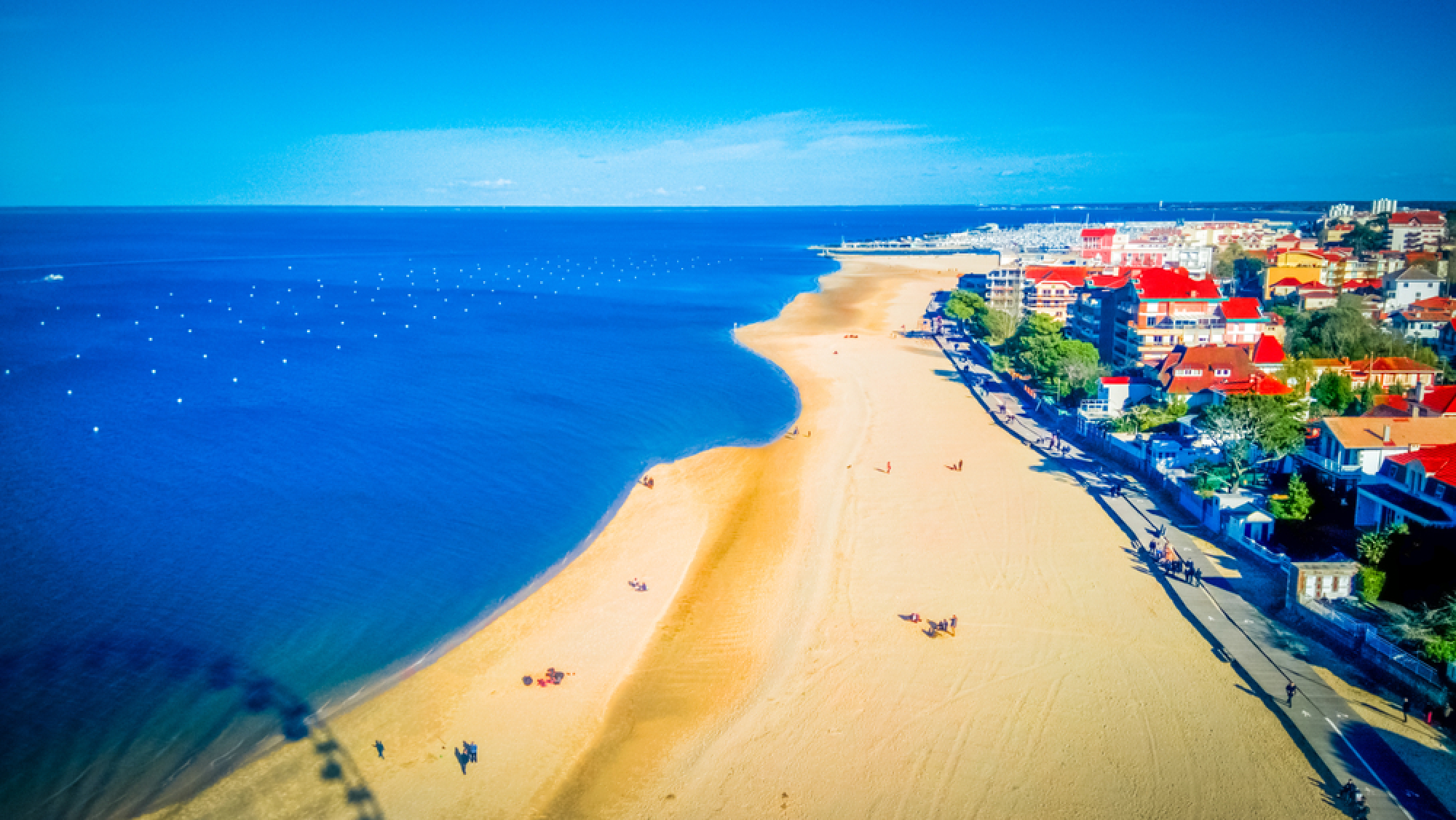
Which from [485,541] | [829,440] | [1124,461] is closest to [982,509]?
[1124,461]

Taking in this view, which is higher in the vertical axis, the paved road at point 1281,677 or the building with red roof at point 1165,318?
the building with red roof at point 1165,318

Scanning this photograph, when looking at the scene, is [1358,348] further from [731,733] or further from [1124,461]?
[731,733]

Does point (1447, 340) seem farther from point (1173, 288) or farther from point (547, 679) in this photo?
point (547, 679)

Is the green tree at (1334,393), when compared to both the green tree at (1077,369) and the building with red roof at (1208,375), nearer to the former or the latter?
the building with red roof at (1208,375)

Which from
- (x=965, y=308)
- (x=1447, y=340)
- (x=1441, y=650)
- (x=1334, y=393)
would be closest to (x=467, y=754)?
(x=1441, y=650)

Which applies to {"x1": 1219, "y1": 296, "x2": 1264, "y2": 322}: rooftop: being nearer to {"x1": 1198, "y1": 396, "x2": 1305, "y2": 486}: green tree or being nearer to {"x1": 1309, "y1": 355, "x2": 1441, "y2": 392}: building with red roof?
{"x1": 1309, "y1": 355, "x2": 1441, "y2": 392}: building with red roof

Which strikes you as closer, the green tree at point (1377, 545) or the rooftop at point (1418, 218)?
the green tree at point (1377, 545)

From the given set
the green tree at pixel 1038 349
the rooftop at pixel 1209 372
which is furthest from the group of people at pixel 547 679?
the green tree at pixel 1038 349
